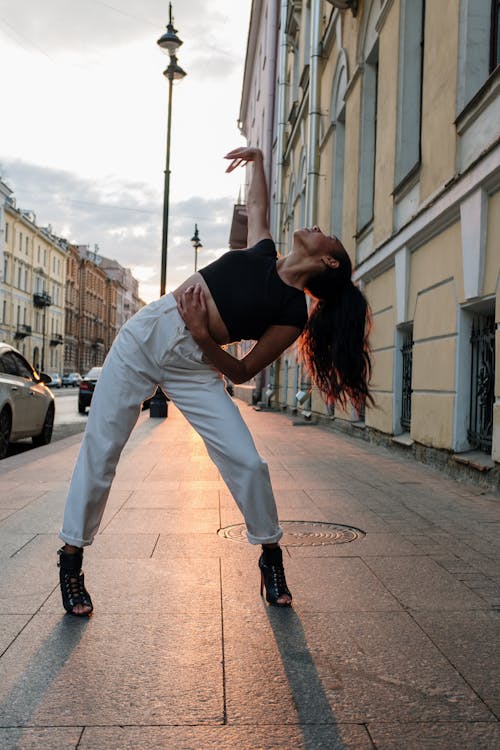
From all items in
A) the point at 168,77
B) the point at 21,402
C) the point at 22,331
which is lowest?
the point at 21,402

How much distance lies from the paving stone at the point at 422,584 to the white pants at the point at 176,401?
27.2 inches

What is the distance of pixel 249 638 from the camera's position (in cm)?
276

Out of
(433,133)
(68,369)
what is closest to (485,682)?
(433,133)

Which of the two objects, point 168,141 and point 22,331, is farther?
point 22,331

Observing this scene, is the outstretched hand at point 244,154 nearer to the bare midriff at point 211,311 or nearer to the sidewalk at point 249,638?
the bare midriff at point 211,311

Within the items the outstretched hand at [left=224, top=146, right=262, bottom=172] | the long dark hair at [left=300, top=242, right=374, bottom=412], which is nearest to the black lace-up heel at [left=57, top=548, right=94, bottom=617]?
the long dark hair at [left=300, top=242, right=374, bottom=412]

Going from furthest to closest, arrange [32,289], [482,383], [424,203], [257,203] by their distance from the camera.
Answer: [32,289]
[424,203]
[482,383]
[257,203]

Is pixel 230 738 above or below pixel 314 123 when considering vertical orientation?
below

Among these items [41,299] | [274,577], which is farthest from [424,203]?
[41,299]

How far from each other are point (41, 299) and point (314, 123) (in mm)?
60066

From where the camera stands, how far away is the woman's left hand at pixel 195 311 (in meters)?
2.90

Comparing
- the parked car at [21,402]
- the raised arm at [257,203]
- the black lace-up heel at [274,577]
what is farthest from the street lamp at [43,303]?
the black lace-up heel at [274,577]

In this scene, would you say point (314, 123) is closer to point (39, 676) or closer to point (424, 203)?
point (424, 203)

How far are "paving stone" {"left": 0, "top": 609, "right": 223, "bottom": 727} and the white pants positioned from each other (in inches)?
16.4
